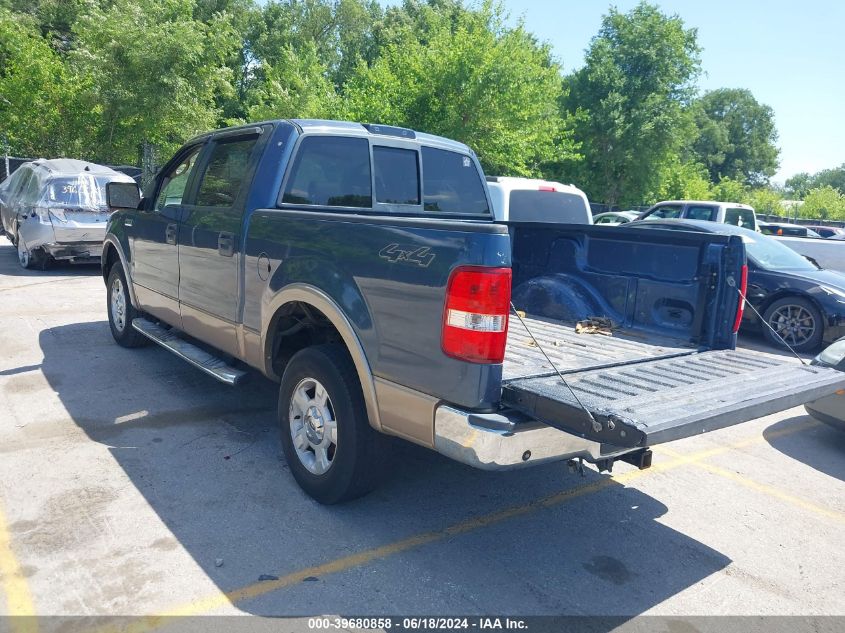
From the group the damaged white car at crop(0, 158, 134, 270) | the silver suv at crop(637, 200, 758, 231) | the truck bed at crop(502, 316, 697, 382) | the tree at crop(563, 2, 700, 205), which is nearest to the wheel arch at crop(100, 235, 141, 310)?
the truck bed at crop(502, 316, 697, 382)

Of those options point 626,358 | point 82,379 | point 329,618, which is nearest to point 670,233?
point 626,358

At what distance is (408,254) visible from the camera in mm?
3123

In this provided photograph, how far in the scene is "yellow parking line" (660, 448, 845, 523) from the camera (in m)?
4.31

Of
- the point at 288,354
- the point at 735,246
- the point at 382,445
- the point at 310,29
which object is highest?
the point at 310,29

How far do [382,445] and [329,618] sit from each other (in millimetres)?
963

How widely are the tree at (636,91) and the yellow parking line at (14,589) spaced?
29225mm

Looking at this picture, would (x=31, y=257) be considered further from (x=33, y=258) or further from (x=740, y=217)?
(x=740, y=217)

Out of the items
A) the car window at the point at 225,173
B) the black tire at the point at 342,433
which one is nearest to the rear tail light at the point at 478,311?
the black tire at the point at 342,433

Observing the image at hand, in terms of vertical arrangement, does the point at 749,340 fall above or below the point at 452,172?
below

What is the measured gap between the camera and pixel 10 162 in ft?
73.3

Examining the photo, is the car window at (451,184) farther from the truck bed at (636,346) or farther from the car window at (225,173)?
the car window at (225,173)

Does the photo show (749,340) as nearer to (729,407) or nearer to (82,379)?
(729,407)

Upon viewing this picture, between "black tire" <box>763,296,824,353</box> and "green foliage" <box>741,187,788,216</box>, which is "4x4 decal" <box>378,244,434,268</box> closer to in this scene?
"black tire" <box>763,296,824,353</box>

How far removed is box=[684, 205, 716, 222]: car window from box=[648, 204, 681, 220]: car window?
215 millimetres
